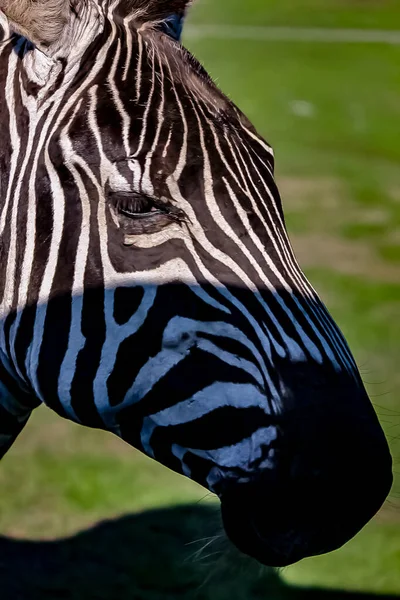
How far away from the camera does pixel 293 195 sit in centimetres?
939

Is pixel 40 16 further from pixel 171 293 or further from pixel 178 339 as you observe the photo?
pixel 178 339

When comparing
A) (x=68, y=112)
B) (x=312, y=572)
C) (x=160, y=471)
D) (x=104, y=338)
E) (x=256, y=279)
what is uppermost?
(x=68, y=112)

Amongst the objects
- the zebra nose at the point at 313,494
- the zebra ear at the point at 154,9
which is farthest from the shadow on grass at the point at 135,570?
the zebra ear at the point at 154,9

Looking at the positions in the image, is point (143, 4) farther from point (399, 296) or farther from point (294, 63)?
point (294, 63)

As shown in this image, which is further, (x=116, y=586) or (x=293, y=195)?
(x=293, y=195)

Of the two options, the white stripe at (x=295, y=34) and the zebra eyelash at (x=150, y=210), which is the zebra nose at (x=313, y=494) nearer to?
the zebra eyelash at (x=150, y=210)

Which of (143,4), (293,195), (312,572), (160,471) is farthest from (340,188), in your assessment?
(143,4)

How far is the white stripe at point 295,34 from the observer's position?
17.7 metres

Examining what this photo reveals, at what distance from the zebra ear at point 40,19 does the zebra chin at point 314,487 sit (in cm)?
108

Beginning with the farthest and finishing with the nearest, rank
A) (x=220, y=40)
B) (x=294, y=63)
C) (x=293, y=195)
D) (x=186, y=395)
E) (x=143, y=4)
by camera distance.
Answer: (x=220, y=40) → (x=294, y=63) → (x=293, y=195) → (x=143, y=4) → (x=186, y=395)

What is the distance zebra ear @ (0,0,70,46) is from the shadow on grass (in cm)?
231

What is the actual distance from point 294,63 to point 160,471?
1224cm

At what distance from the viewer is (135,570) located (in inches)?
151

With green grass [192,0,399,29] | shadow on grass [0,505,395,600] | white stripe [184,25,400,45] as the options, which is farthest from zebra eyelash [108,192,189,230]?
green grass [192,0,399,29]
